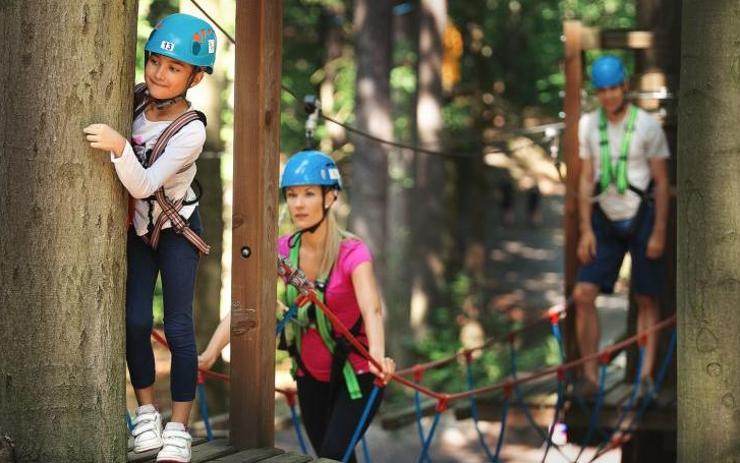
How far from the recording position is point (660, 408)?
6992 mm

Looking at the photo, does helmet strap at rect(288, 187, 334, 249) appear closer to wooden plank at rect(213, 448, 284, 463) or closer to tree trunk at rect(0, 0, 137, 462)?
wooden plank at rect(213, 448, 284, 463)

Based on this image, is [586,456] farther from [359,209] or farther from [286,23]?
[286,23]

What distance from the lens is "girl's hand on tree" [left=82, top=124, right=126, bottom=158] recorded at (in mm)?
3355

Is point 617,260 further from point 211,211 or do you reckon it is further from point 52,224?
point 52,224

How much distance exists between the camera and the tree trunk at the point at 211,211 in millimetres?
8820

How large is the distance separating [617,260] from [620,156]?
0.61 metres

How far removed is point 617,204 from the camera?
22.8 ft

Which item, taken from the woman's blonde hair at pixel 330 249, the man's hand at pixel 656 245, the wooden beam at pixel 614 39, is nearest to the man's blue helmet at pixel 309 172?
the woman's blonde hair at pixel 330 249

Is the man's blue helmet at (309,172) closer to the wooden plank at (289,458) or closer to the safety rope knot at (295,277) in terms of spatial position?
the safety rope knot at (295,277)

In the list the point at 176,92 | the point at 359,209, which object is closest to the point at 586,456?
the point at 359,209

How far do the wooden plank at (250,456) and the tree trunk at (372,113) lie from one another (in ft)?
33.7

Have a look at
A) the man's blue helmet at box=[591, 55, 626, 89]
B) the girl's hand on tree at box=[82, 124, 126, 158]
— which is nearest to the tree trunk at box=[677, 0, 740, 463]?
the girl's hand on tree at box=[82, 124, 126, 158]

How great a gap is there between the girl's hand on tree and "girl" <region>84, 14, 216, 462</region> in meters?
0.33

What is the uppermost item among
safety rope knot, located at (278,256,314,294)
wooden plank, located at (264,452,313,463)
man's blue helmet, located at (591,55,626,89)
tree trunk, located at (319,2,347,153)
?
tree trunk, located at (319,2,347,153)
